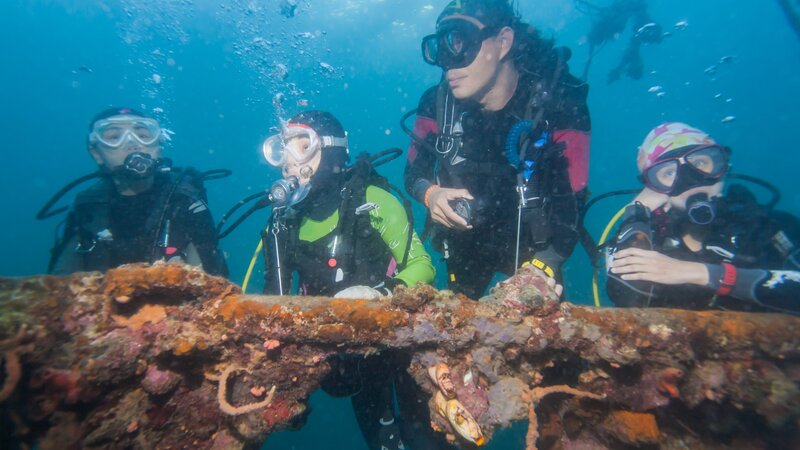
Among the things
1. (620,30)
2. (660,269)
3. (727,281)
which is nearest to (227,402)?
(660,269)

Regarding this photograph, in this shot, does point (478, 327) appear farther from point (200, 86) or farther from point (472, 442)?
point (200, 86)

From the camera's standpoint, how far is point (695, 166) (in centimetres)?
384

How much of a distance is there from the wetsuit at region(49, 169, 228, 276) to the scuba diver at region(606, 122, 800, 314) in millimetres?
5270

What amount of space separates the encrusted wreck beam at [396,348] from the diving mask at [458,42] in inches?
116

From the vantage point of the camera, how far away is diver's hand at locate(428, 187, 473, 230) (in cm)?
377

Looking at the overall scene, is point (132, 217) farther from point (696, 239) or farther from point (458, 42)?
point (696, 239)

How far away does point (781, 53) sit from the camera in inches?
4144

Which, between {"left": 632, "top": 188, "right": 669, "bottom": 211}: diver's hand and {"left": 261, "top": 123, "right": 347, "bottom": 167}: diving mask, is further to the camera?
{"left": 261, "top": 123, "right": 347, "bottom": 167}: diving mask

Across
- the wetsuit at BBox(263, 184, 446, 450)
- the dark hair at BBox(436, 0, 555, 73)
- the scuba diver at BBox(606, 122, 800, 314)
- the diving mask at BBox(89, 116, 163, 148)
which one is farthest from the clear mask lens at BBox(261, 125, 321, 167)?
the scuba diver at BBox(606, 122, 800, 314)

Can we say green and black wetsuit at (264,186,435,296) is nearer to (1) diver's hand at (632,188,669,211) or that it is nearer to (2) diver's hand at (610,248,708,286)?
(2) diver's hand at (610,248,708,286)

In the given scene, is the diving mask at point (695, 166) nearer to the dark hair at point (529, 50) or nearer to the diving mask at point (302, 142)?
the dark hair at point (529, 50)

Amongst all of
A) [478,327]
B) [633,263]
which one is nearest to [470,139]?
[633,263]

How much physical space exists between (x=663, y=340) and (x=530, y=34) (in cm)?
371

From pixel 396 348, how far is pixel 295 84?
83741mm
